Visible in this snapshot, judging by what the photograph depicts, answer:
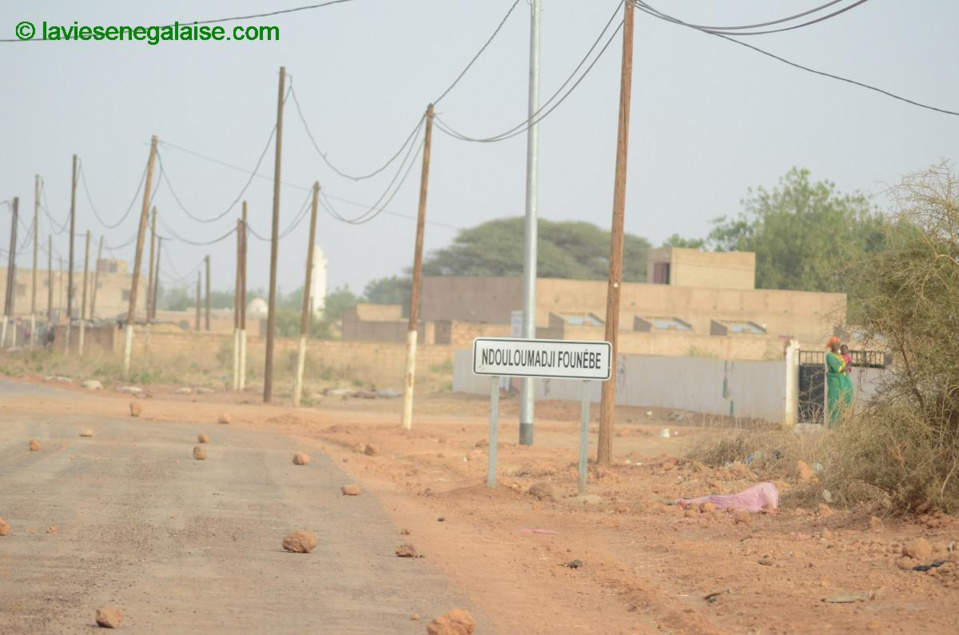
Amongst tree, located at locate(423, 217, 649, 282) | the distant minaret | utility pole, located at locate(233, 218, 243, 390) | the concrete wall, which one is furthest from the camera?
the distant minaret

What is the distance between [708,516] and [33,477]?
8010mm

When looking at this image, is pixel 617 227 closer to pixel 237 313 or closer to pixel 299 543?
pixel 299 543

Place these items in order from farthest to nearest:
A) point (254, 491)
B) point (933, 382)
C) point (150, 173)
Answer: point (150, 173)
point (254, 491)
point (933, 382)

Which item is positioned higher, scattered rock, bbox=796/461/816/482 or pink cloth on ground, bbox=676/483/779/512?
scattered rock, bbox=796/461/816/482

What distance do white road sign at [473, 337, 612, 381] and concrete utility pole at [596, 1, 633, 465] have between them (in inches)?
131

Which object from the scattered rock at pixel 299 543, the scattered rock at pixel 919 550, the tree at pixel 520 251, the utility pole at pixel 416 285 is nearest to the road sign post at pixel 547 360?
the scattered rock at pixel 299 543

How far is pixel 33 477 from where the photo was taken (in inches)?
558

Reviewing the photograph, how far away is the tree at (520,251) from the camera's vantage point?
3625 inches

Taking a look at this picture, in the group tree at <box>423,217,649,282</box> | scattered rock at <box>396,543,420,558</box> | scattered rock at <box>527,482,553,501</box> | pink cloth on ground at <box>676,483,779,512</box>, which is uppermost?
tree at <box>423,217,649,282</box>

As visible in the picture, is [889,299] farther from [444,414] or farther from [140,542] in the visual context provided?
[444,414]

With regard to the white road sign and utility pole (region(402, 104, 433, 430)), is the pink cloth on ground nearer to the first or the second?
the white road sign

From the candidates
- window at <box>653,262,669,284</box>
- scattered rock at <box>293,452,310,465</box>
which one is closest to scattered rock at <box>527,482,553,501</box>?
scattered rock at <box>293,452,310,465</box>

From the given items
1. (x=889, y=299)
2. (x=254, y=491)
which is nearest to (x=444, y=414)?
(x=254, y=491)

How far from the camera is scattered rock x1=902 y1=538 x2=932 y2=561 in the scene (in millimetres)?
8844
